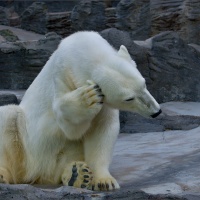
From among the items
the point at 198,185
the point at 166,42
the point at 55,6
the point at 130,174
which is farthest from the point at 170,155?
the point at 55,6

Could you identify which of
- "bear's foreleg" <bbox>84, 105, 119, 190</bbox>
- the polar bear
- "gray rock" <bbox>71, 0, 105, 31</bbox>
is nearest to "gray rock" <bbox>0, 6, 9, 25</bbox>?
"gray rock" <bbox>71, 0, 105, 31</bbox>

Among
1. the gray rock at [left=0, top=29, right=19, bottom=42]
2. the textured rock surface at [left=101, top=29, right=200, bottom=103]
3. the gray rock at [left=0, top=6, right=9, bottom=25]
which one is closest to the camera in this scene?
the textured rock surface at [left=101, top=29, right=200, bottom=103]

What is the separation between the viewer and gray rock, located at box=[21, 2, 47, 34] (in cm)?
1978

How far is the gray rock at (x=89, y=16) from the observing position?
17484mm

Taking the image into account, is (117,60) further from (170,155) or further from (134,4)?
(134,4)

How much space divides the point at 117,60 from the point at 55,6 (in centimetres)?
1989

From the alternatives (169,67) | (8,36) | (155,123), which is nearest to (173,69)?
(169,67)

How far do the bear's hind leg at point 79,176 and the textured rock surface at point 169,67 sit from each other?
5287 millimetres

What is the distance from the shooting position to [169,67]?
30.4 ft

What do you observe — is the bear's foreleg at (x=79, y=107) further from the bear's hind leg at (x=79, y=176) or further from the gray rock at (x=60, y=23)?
the gray rock at (x=60, y=23)

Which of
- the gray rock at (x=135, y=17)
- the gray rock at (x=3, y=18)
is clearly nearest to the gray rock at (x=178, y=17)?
the gray rock at (x=135, y=17)

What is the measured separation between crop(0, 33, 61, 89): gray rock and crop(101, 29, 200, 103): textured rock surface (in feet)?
5.04

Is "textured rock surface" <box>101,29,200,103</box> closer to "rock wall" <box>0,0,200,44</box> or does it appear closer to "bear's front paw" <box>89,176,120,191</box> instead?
"rock wall" <box>0,0,200,44</box>

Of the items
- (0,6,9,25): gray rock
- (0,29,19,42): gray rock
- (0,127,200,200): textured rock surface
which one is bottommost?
(0,6,9,25): gray rock
